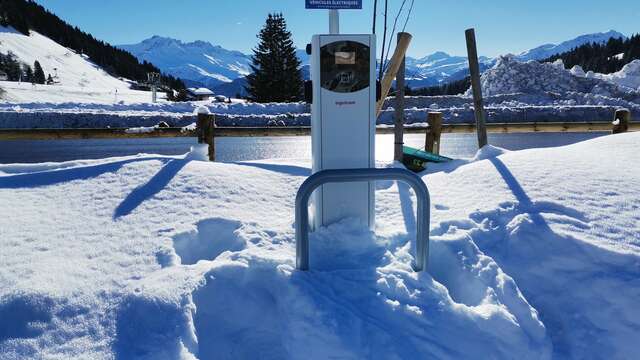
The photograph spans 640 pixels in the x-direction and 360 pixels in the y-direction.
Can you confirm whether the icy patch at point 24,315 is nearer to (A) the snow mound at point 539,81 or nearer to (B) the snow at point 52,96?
(B) the snow at point 52,96

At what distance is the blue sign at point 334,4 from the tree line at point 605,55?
3189 inches

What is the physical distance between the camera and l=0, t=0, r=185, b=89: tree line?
121 m

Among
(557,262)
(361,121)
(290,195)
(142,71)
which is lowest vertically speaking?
(557,262)

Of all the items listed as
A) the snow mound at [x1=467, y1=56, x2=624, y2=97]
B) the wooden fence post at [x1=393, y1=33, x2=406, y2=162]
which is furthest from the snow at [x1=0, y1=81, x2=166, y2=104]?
the snow mound at [x1=467, y1=56, x2=624, y2=97]

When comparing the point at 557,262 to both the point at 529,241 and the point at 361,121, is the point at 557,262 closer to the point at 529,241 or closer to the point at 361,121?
the point at 529,241

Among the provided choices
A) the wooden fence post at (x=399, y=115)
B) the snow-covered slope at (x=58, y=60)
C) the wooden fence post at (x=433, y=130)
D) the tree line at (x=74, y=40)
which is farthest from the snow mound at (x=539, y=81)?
the tree line at (x=74, y=40)

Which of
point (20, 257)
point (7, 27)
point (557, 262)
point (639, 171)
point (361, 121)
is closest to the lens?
point (20, 257)

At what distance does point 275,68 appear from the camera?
37469 millimetres

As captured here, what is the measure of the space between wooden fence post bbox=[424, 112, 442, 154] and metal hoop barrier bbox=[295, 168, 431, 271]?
12.8ft

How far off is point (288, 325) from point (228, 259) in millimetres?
741

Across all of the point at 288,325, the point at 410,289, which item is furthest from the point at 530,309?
the point at 288,325

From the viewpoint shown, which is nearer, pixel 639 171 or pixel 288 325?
pixel 288 325

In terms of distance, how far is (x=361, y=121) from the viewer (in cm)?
383

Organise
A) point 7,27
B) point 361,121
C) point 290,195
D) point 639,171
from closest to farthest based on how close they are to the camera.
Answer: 1. point 361,121
2. point 639,171
3. point 290,195
4. point 7,27
